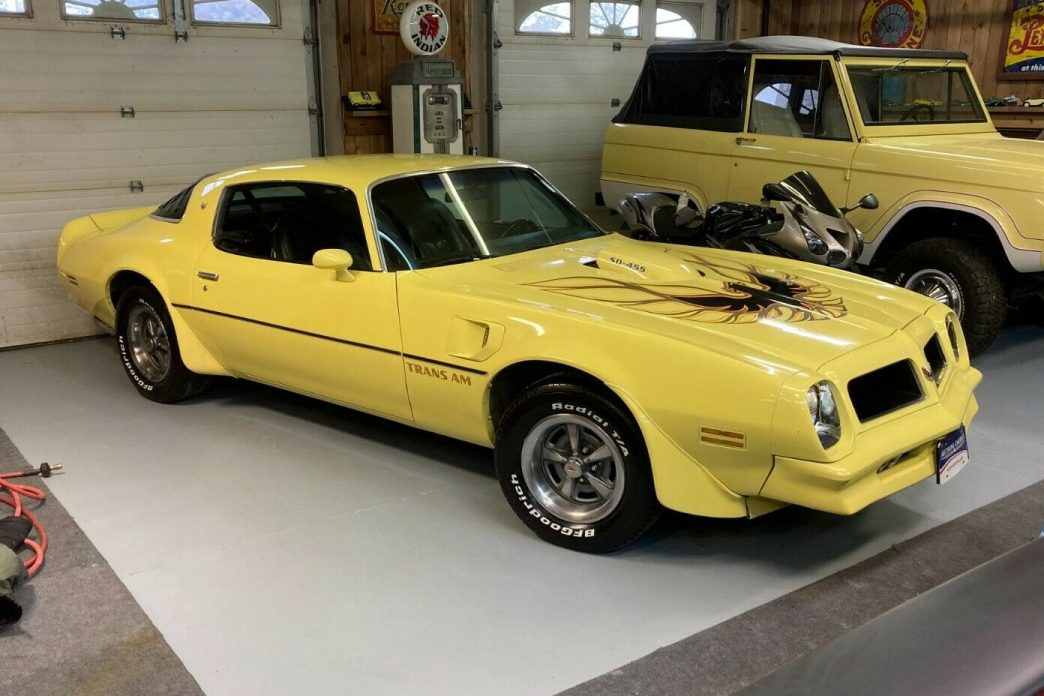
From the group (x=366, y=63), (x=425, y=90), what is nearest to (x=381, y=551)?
(x=425, y=90)

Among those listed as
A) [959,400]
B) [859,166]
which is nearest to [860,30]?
[859,166]

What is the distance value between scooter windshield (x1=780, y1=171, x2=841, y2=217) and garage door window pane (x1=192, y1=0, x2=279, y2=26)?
14.0 feet

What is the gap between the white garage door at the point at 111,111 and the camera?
249 inches

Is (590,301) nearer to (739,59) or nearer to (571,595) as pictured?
(571,595)

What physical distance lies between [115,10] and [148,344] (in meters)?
2.84

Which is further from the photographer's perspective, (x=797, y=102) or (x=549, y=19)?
(x=549, y=19)

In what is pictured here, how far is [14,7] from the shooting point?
616cm

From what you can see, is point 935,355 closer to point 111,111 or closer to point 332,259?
point 332,259

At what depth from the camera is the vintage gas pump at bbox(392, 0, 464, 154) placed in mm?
7512

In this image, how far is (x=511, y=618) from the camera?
3.10m

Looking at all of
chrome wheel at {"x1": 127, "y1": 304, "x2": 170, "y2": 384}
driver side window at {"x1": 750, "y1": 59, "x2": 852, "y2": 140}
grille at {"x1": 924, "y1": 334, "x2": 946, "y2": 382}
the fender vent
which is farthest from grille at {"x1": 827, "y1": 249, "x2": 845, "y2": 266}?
chrome wheel at {"x1": 127, "y1": 304, "x2": 170, "y2": 384}

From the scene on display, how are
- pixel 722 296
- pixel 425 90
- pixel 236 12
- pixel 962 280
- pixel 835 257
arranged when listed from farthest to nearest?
pixel 425 90 < pixel 236 12 < pixel 962 280 < pixel 835 257 < pixel 722 296

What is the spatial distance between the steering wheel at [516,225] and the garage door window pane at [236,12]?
12.8ft

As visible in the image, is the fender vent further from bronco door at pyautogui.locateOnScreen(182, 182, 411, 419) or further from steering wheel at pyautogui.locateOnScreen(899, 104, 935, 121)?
steering wheel at pyautogui.locateOnScreen(899, 104, 935, 121)
